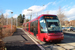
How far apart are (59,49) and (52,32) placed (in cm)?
212

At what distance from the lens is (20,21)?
3996 inches

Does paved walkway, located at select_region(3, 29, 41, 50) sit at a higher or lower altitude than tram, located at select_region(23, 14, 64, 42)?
lower

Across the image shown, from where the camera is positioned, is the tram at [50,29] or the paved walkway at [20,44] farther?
the tram at [50,29]

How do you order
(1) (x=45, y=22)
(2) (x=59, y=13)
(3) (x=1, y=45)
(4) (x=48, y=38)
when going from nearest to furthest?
(3) (x=1, y=45) → (4) (x=48, y=38) → (1) (x=45, y=22) → (2) (x=59, y=13)

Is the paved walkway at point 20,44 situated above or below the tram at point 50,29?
below

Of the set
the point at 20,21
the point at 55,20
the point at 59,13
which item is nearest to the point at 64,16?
the point at 59,13

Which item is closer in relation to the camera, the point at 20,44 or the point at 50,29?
the point at 50,29

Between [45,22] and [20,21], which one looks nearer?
[45,22]

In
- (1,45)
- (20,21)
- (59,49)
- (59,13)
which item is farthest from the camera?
(20,21)

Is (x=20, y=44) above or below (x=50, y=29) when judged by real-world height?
below

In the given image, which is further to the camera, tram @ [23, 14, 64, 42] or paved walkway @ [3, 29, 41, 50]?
tram @ [23, 14, 64, 42]

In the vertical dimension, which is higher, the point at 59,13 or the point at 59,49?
the point at 59,13

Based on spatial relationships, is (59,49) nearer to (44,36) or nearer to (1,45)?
(44,36)

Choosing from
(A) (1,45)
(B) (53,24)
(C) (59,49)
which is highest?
(B) (53,24)
